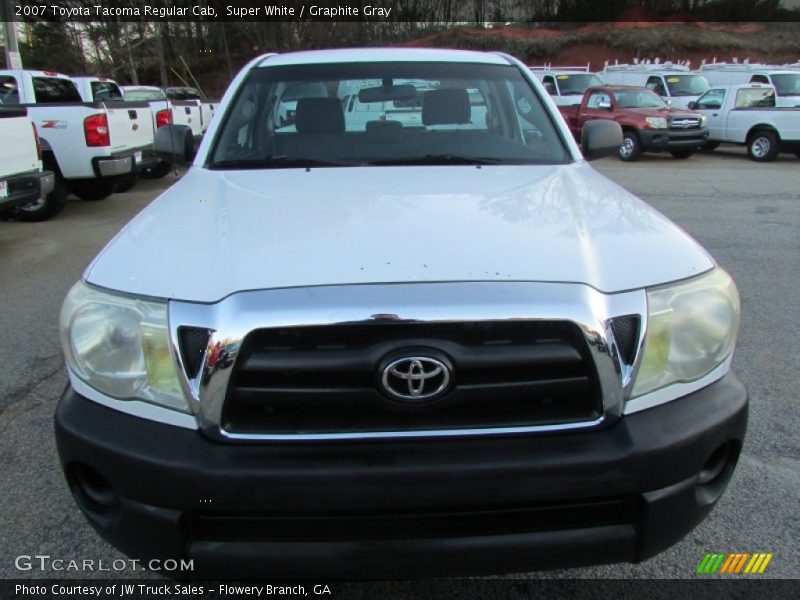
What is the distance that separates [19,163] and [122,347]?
6.11 metres

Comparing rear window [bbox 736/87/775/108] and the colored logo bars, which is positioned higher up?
rear window [bbox 736/87/775/108]

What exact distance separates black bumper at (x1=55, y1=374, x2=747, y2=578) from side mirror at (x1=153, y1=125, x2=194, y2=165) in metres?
2.02

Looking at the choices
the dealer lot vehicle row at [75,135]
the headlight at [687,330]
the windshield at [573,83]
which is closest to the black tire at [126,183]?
the dealer lot vehicle row at [75,135]

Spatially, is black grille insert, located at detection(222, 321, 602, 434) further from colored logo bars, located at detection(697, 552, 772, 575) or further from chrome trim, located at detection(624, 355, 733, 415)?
colored logo bars, located at detection(697, 552, 772, 575)

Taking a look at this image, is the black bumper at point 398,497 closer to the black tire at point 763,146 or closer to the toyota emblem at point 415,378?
the toyota emblem at point 415,378

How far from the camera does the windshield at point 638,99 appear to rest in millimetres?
15078

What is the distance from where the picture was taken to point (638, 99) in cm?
1516

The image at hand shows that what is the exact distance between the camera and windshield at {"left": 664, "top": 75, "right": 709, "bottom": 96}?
18.2 metres

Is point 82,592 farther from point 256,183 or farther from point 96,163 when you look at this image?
point 96,163

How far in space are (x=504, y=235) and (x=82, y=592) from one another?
1.83 meters

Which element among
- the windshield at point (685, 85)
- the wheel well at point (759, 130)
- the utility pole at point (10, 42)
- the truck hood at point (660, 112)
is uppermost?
the utility pole at point (10, 42)

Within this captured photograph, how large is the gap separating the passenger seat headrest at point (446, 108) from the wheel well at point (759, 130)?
44.3 feet

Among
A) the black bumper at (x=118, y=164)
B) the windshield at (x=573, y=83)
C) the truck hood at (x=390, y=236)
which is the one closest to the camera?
the truck hood at (x=390, y=236)

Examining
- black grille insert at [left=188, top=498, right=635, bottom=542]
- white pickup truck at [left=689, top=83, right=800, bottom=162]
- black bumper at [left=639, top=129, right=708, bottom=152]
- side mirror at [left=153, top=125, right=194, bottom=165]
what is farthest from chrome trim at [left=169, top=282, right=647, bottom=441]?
white pickup truck at [left=689, top=83, right=800, bottom=162]
